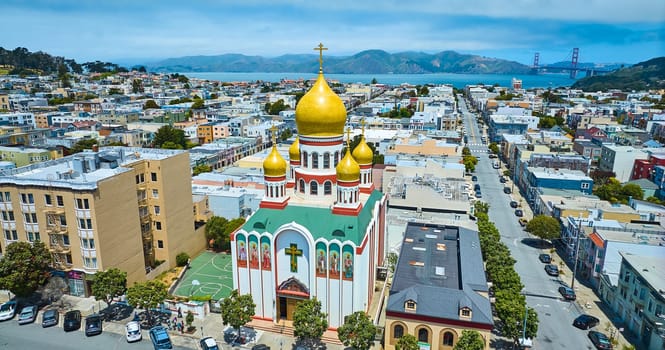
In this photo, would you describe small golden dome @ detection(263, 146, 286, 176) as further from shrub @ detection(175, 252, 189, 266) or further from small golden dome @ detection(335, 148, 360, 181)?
shrub @ detection(175, 252, 189, 266)

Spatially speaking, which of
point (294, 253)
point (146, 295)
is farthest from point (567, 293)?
point (146, 295)

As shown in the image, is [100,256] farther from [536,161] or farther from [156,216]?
[536,161]

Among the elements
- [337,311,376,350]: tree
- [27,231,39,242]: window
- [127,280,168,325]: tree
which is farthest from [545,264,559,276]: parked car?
[27,231,39,242]: window

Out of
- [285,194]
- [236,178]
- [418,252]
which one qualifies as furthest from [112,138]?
[418,252]

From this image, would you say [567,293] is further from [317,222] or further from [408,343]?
[317,222]

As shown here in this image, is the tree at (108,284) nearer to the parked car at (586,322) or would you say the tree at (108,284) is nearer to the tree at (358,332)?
the tree at (358,332)

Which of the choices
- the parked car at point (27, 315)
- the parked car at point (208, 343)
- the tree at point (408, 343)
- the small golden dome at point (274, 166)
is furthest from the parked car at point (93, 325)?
the tree at point (408, 343)
